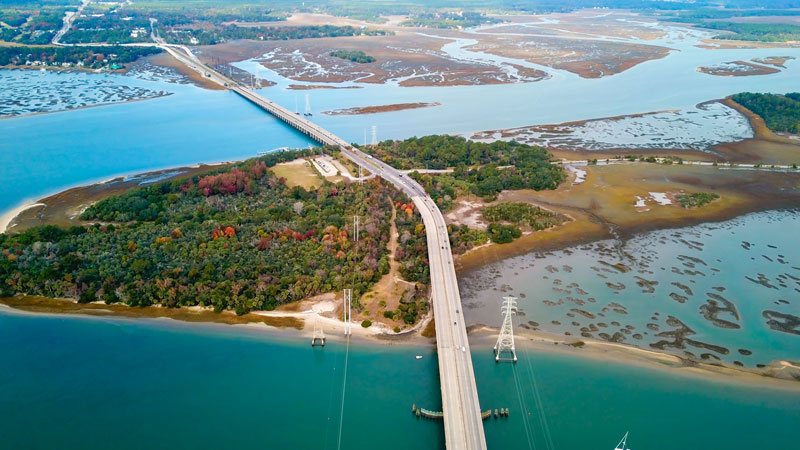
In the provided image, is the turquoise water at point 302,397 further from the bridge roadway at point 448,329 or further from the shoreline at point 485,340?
the bridge roadway at point 448,329

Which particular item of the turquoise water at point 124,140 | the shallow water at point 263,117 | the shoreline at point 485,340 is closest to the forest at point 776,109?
the shallow water at point 263,117

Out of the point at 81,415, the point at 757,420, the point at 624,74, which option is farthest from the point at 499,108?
the point at 81,415

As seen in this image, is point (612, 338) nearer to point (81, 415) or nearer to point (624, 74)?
point (81, 415)

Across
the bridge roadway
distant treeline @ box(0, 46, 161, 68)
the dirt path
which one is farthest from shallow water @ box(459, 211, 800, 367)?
distant treeline @ box(0, 46, 161, 68)

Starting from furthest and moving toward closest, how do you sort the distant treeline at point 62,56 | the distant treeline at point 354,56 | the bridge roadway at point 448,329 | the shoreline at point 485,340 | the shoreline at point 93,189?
the distant treeline at point 354,56 < the distant treeline at point 62,56 < the shoreline at point 93,189 < the shoreline at point 485,340 < the bridge roadway at point 448,329

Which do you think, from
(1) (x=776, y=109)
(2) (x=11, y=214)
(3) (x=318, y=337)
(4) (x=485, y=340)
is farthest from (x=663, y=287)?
(1) (x=776, y=109)

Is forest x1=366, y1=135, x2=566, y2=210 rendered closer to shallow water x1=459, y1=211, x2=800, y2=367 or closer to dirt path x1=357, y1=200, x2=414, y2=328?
dirt path x1=357, y1=200, x2=414, y2=328

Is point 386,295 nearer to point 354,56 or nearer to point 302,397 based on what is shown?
point 302,397
